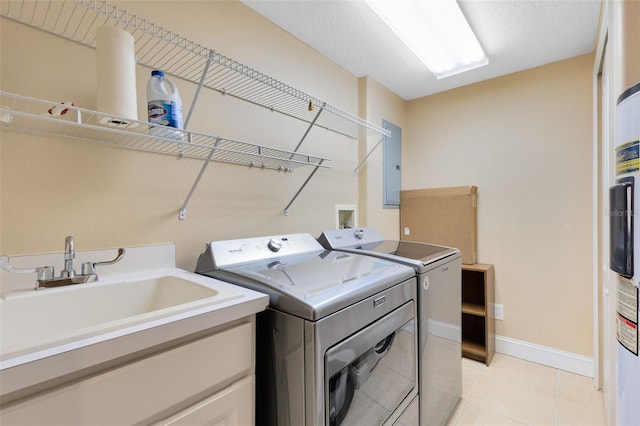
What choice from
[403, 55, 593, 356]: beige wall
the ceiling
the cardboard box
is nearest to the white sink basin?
the ceiling

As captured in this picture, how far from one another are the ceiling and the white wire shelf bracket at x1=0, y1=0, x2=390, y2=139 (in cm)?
50

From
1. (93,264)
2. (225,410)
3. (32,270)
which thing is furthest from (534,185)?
(32,270)

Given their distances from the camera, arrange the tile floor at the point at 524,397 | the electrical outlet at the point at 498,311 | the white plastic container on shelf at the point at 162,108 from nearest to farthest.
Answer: the white plastic container on shelf at the point at 162,108
the tile floor at the point at 524,397
the electrical outlet at the point at 498,311

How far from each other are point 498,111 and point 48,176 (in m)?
3.15

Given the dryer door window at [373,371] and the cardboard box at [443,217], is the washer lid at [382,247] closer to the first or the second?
the dryer door window at [373,371]

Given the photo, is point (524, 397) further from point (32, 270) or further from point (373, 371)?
point (32, 270)

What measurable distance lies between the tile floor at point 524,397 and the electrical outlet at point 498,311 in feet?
1.21

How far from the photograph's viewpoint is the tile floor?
1841mm

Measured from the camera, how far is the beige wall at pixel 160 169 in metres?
1.00

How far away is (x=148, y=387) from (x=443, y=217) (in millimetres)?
2628

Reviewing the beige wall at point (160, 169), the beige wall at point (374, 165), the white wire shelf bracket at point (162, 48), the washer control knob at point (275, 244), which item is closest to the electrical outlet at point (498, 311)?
the beige wall at point (374, 165)

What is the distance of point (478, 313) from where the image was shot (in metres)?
2.48

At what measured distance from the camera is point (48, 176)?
1.04 m

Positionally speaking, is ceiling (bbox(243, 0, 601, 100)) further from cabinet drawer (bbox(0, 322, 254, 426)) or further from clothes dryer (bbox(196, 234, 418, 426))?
cabinet drawer (bbox(0, 322, 254, 426))
